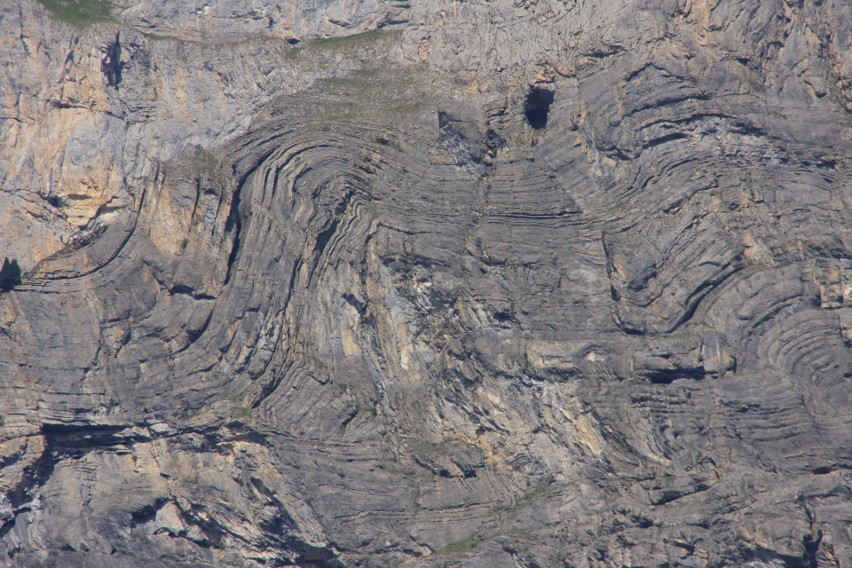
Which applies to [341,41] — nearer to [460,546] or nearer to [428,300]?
[428,300]

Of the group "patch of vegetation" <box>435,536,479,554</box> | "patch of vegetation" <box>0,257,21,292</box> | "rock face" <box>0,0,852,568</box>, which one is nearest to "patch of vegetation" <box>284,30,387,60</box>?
"rock face" <box>0,0,852,568</box>

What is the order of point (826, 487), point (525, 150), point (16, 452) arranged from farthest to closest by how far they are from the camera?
point (525, 150), point (16, 452), point (826, 487)

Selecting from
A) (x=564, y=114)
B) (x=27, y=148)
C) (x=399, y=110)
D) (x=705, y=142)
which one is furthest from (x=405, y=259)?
(x=27, y=148)

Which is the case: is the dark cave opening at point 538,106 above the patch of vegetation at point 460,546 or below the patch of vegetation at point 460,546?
above

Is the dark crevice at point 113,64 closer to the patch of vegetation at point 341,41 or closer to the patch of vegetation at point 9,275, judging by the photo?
the patch of vegetation at point 341,41

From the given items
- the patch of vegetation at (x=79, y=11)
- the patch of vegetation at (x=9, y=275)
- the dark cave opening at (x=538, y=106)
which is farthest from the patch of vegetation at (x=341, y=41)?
the patch of vegetation at (x=9, y=275)

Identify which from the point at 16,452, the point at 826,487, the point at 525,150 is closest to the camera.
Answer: the point at 826,487

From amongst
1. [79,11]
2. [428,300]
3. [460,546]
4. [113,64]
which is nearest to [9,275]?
[113,64]

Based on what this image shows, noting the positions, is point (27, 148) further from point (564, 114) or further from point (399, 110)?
point (564, 114)
